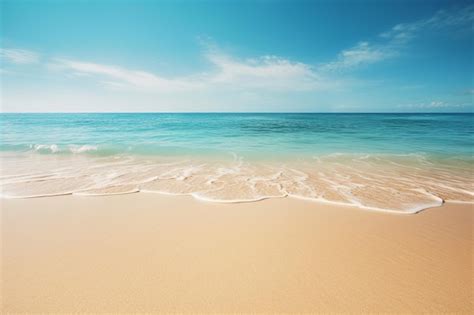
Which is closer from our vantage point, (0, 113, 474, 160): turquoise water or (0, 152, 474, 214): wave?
(0, 152, 474, 214): wave

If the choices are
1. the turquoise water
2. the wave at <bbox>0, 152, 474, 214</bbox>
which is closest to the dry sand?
the wave at <bbox>0, 152, 474, 214</bbox>

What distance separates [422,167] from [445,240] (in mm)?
6597

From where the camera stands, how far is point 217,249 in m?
2.88

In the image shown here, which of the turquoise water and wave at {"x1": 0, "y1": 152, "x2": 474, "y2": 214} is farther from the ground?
the turquoise water

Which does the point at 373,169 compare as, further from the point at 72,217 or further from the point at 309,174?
the point at 72,217

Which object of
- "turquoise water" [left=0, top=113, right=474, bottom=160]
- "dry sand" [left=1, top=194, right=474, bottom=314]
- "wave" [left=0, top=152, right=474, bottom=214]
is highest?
"turquoise water" [left=0, top=113, right=474, bottom=160]

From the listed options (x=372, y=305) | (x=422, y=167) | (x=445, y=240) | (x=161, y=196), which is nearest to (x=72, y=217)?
(x=161, y=196)

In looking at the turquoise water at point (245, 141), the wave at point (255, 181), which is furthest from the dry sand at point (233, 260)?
the turquoise water at point (245, 141)

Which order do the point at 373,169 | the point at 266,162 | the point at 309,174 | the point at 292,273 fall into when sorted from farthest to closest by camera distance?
1. the point at 266,162
2. the point at 373,169
3. the point at 309,174
4. the point at 292,273

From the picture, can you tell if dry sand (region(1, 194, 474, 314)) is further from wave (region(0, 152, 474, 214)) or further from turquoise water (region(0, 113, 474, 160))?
turquoise water (region(0, 113, 474, 160))

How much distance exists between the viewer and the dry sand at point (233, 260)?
209 cm

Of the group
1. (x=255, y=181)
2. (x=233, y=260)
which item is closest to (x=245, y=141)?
(x=255, y=181)

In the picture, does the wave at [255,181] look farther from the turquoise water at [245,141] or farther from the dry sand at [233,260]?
the turquoise water at [245,141]

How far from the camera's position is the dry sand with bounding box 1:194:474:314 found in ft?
6.87
